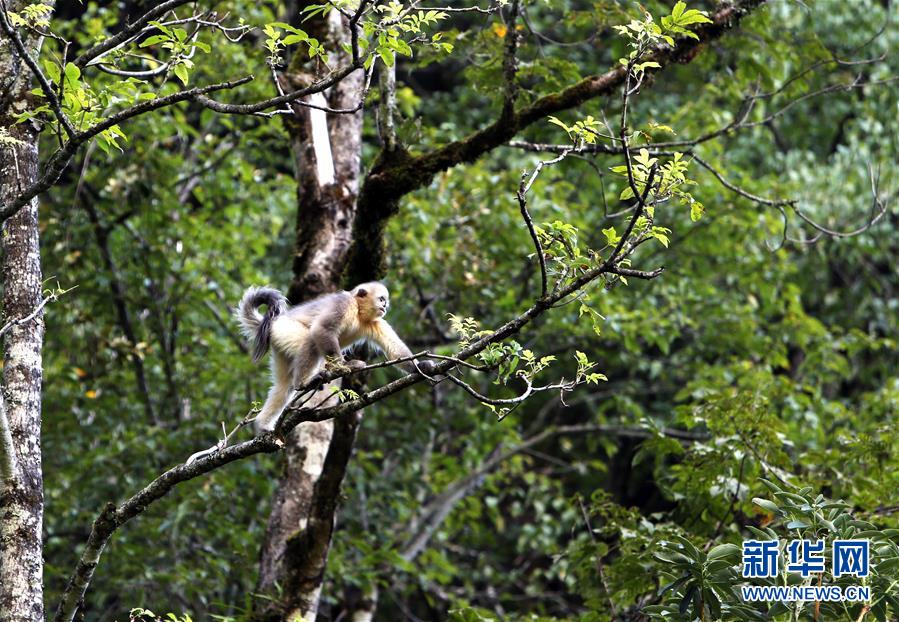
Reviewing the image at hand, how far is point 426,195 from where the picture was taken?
373 inches

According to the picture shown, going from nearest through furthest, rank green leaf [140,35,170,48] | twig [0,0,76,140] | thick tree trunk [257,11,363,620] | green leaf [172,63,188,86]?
twig [0,0,76,140] < green leaf [140,35,170,48] < green leaf [172,63,188,86] < thick tree trunk [257,11,363,620]

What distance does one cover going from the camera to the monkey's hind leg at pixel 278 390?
5375 millimetres

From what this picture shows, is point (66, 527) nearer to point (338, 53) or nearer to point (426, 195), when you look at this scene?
point (426, 195)

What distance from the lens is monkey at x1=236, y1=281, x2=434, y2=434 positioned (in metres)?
4.93

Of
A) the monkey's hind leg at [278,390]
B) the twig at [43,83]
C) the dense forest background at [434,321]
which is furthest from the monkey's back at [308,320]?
the twig at [43,83]

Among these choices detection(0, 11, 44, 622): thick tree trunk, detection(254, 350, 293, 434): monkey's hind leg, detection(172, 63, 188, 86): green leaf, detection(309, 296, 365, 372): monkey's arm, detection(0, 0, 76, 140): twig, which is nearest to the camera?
detection(0, 0, 76, 140): twig

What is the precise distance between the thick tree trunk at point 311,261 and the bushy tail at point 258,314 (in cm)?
35

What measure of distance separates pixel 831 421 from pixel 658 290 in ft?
6.40

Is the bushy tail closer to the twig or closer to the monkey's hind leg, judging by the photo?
the monkey's hind leg

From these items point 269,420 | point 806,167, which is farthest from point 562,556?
point 806,167

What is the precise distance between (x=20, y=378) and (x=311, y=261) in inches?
77.3

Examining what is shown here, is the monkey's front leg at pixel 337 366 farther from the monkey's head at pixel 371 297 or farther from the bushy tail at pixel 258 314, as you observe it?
the bushy tail at pixel 258 314

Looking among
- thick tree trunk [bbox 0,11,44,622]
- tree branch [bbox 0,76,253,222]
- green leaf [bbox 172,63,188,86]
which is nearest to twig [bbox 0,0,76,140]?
tree branch [bbox 0,76,253,222]

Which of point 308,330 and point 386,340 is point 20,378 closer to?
point 308,330
